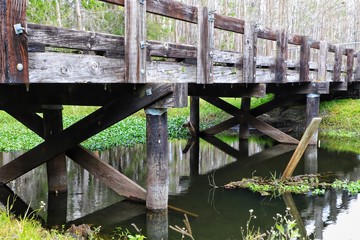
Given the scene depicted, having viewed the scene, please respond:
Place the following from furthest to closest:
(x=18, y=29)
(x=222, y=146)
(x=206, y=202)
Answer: (x=222, y=146) < (x=206, y=202) < (x=18, y=29)

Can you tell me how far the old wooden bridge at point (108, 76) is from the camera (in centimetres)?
413

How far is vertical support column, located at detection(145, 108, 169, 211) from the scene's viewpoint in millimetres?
5855

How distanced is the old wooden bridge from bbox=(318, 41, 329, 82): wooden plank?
3651mm

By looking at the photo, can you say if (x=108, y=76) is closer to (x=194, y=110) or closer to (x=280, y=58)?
(x=280, y=58)

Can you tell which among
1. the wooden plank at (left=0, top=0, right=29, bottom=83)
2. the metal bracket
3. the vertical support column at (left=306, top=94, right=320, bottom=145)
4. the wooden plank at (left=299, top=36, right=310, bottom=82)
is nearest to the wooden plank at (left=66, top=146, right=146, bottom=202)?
the wooden plank at (left=0, top=0, right=29, bottom=83)

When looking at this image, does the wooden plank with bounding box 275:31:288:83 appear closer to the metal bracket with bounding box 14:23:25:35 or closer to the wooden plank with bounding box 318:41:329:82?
the wooden plank with bounding box 318:41:329:82

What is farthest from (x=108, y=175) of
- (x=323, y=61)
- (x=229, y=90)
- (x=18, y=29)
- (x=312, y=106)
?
(x=323, y=61)

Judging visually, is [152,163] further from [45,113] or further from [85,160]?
[45,113]

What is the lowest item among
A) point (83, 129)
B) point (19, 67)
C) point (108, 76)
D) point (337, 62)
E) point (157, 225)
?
point (157, 225)

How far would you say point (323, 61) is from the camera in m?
12.0

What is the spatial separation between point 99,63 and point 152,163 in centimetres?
171

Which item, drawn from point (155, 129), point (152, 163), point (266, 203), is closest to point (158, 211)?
point (152, 163)

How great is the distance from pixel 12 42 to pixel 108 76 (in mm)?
1336

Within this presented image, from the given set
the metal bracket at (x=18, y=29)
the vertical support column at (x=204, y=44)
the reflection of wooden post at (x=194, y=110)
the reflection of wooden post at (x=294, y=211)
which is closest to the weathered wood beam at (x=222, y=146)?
the reflection of wooden post at (x=194, y=110)
